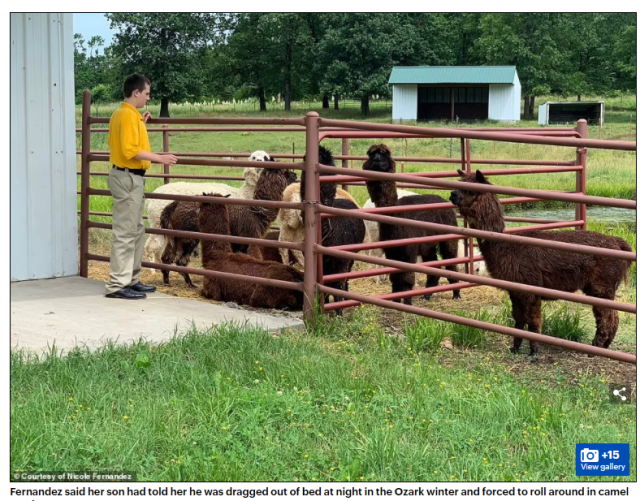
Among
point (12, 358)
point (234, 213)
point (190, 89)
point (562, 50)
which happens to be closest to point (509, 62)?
point (562, 50)

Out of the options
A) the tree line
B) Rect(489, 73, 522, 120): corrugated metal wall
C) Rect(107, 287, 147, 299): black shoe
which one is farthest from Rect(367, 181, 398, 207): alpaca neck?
the tree line

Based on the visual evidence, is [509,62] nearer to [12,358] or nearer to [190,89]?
[190,89]

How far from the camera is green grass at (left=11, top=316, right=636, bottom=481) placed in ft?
13.8

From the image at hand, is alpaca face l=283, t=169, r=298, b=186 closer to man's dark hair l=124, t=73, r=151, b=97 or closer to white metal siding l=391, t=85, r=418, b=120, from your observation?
man's dark hair l=124, t=73, r=151, b=97

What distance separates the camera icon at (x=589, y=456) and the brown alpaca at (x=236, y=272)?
4.10m

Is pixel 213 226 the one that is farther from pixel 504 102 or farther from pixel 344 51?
pixel 344 51

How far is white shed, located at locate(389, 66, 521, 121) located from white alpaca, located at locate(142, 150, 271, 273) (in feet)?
139

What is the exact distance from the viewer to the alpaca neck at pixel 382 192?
26.0 ft

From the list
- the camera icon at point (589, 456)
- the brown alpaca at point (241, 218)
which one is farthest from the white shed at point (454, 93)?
the camera icon at point (589, 456)

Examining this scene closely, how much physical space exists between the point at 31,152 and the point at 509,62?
5756cm

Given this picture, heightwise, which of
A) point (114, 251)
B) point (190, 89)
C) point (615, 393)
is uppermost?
point (190, 89)

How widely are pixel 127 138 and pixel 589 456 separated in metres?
4.78

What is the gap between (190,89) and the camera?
6138 cm

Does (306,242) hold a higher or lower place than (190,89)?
lower
